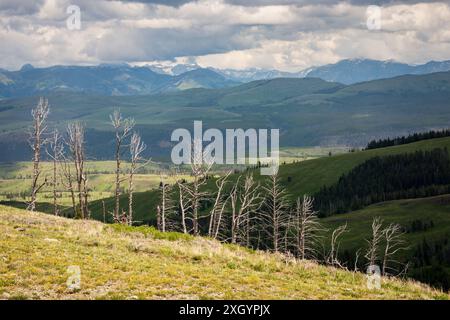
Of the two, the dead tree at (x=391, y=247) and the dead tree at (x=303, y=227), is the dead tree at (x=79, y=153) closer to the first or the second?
the dead tree at (x=303, y=227)

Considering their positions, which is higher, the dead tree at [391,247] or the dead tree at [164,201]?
the dead tree at [164,201]

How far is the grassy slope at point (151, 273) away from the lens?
74.3ft

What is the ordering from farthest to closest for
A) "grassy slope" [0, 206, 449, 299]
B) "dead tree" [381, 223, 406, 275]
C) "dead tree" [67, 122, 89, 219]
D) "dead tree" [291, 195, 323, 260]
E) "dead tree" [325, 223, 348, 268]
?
"dead tree" [381, 223, 406, 275] < "dead tree" [291, 195, 323, 260] < "dead tree" [67, 122, 89, 219] < "dead tree" [325, 223, 348, 268] < "grassy slope" [0, 206, 449, 299]

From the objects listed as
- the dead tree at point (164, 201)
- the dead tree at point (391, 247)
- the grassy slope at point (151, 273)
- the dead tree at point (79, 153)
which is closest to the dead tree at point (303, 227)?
the dead tree at point (391, 247)

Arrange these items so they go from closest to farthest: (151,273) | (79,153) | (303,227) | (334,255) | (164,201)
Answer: (151,273)
(79,153)
(164,201)
(303,227)
(334,255)

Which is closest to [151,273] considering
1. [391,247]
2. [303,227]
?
[303,227]

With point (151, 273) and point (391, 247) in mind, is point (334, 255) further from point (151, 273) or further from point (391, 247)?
point (151, 273)

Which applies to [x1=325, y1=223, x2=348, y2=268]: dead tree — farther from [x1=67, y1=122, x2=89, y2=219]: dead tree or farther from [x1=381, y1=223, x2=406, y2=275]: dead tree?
[x1=67, y1=122, x2=89, y2=219]: dead tree

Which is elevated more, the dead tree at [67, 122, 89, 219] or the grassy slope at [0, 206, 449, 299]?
the dead tree at [67, 122, 89, 219]

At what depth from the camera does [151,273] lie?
84.7 ft

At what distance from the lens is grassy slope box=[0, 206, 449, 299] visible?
22656mm

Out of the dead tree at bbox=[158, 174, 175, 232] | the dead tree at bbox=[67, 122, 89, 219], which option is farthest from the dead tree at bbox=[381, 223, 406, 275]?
the dead tree at bbox=[67, 122, 89, 219]
